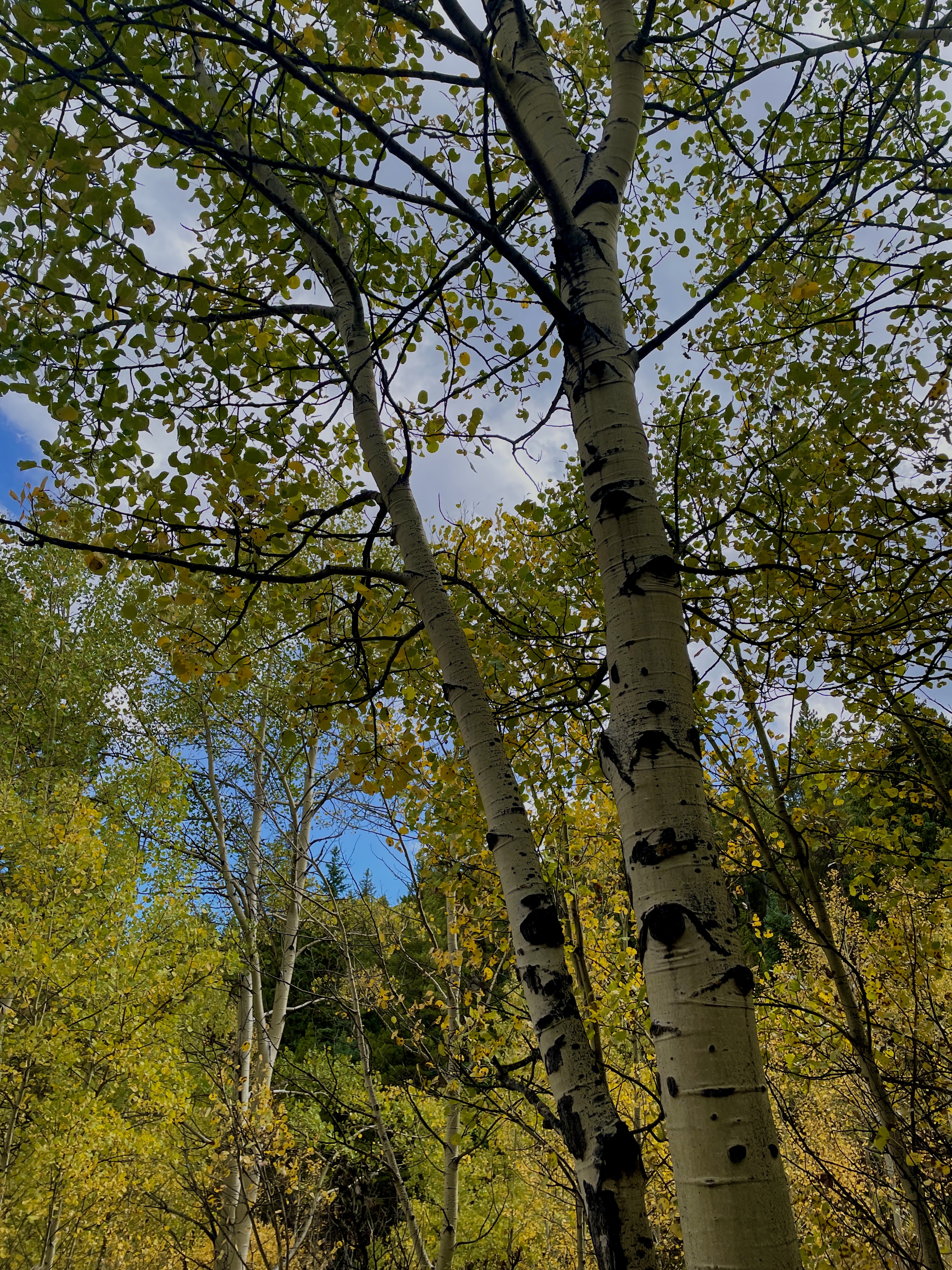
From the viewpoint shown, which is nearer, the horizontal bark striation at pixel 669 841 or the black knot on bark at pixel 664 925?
the horizontal bark striation at pixel 669 841

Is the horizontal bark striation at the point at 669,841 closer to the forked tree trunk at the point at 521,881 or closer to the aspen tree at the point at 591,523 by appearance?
the aspen tree at the point at 591,523

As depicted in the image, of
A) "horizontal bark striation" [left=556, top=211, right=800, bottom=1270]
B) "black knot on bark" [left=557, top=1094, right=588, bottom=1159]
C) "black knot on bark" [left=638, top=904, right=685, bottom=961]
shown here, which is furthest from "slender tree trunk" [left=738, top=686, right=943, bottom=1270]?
"black knot on bark" [left=638, top=904, right=685, bottom=961]

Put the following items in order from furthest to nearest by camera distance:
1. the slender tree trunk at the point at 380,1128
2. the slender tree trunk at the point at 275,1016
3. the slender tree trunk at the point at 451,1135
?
the slender tree trunk at the point at 275,1016, the slender tree trunk at the point at 451,1135, the slender tree trunk at the point at 380,1128

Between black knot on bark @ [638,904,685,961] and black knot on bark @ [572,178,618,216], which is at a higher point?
black knot on bark @ [572,178,618,216]

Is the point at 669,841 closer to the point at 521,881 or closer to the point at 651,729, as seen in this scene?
the point at 651,729

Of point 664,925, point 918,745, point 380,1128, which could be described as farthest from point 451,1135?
point 664,925

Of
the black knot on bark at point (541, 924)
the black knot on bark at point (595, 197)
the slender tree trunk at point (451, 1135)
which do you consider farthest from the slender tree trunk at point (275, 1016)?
the black knot on bark at point (595, 197)

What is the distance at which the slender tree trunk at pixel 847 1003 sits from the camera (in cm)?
329

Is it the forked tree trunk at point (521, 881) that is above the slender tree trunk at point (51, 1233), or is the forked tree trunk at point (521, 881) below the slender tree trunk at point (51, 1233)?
above

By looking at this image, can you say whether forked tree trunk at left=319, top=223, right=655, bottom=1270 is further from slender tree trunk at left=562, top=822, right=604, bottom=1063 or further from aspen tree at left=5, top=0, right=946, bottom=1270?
slender tree trunk at left=562, top=822, right=604, bottom=1063

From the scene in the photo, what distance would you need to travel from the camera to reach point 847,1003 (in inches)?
143

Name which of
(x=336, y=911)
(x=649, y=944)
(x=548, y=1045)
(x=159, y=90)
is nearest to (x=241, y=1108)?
(x=336, y=911)

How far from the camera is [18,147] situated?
195 cm

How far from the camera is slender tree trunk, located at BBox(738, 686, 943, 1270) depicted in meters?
3.29
